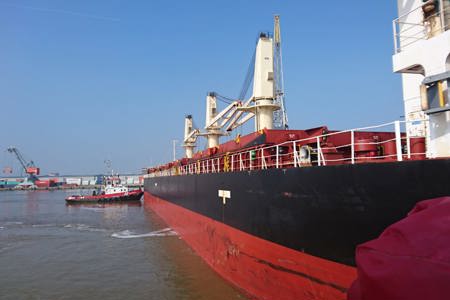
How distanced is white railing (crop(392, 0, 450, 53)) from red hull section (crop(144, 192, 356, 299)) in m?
4.46

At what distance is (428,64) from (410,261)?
213 inches

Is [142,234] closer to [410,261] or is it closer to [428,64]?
[428,64]

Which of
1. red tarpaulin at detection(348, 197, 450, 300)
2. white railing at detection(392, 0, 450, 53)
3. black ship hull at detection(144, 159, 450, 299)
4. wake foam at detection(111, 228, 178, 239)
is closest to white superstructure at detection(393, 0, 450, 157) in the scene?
white railing at detection(392, 0, 450, 53)

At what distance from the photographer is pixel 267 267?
809cm

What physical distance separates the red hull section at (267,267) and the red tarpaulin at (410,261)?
434cm

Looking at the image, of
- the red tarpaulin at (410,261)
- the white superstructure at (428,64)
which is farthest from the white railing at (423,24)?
the red tarpaulin at (410,261)

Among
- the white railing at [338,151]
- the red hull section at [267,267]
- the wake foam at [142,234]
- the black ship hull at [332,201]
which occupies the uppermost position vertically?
the white railing at [338,151]

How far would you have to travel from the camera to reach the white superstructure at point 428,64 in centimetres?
502

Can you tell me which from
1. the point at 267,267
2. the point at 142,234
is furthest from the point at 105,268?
the point at 142,234

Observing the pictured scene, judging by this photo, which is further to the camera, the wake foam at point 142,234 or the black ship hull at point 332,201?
the wake foam at point 142,234

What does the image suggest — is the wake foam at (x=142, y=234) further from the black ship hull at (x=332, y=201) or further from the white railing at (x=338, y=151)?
the black ship hull at (x=332, y=201)

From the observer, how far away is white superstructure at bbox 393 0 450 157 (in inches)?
198

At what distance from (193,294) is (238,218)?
2641 millimetres

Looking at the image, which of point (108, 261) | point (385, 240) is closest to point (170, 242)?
point (108, 261)
